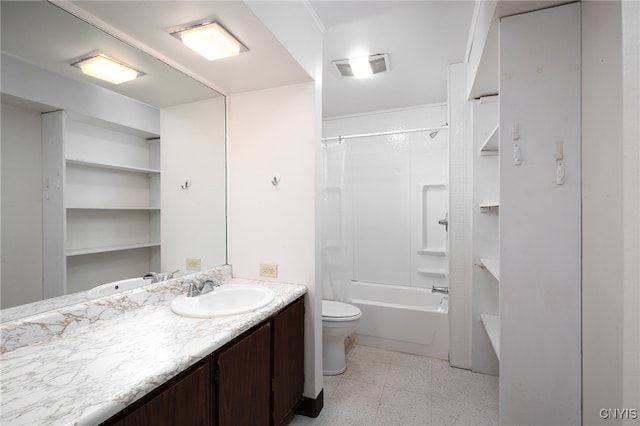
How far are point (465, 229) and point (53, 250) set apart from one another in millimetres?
2597

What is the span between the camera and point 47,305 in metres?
1.06

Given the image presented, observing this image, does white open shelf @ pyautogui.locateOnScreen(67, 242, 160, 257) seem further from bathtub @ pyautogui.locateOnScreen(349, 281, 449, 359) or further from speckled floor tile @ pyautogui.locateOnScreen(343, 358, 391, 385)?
bathtub @ pyautogui.locateOnScreen(349, 281, 449, 359)

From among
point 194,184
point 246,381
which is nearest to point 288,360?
point 246,381

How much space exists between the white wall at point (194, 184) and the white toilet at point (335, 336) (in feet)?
3.11

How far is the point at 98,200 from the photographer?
1272 millimetres

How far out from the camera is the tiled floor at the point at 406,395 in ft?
5.65

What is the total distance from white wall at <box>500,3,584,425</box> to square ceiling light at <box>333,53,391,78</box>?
101 cm

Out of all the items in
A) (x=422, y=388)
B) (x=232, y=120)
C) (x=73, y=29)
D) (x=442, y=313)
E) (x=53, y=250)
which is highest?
(x=73, y=29)

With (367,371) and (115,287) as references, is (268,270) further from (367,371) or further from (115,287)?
(367,371)

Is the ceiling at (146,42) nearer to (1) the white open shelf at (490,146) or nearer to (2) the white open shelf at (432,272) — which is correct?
(1) the white open shelf at (490,146)

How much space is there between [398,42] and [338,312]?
2117 mm

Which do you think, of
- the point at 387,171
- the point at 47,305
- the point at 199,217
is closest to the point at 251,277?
the point at 199,217

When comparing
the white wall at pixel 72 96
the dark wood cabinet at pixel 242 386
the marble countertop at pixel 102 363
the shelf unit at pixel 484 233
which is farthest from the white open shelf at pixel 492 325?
the white wall at pixel 72 96

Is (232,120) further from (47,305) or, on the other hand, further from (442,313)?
(442,313)
